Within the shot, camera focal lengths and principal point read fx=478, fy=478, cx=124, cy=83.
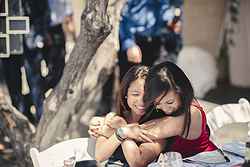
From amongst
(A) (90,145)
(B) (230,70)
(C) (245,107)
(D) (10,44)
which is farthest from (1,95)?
(B) (230,70)

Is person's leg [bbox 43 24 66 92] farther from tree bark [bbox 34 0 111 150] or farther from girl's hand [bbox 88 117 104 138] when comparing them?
girl's hand [bbox 88 117 104 138]

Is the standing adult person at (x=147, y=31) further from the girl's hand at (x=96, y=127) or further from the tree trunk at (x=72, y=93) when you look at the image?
the girl's hand at (x=96, y=127)

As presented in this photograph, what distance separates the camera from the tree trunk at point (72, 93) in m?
1.31

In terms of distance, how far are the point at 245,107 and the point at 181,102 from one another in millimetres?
269

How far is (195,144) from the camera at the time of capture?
1.22 m

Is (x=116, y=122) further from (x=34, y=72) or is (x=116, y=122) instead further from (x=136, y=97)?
(x=34, y=72)

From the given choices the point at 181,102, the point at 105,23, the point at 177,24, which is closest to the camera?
the point at 181,102

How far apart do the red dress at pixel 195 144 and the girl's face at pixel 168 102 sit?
0.22ft

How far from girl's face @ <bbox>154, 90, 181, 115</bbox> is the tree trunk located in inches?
10.2

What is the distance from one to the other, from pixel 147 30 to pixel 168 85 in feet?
1.36

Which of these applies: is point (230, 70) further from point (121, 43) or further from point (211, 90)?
point (121, 43)

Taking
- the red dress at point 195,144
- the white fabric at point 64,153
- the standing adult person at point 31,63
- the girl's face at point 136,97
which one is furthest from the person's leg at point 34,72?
the red dress at point 195,144

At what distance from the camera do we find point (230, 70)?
233 centimetres

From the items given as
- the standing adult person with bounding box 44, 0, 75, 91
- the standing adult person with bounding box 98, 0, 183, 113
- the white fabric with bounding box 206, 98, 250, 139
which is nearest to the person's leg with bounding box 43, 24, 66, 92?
the standing adult person with bounding box 44, 0, 75, 91
